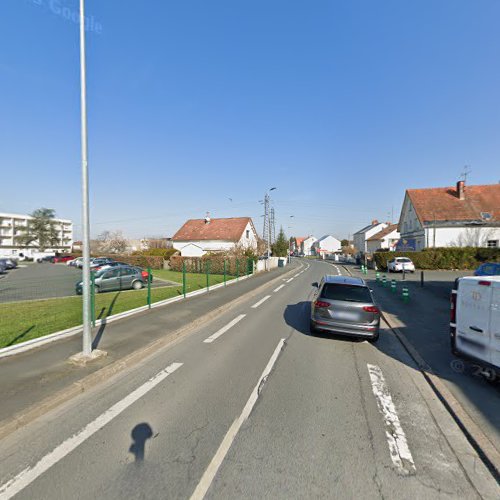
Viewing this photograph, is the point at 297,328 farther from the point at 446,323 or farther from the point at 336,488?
the point at 336,488

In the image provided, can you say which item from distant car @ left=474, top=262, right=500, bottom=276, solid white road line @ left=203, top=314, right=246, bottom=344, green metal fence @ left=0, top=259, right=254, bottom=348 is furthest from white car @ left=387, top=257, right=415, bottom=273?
solid white road line @ left=203, top=314, right=246, bottom=344

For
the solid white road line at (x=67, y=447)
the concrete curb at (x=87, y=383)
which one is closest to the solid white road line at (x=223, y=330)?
the concrete curb at (x=87, y=383)

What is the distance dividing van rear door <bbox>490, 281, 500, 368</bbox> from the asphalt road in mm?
1065

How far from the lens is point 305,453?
2.95m

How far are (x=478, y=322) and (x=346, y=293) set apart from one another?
2544mm

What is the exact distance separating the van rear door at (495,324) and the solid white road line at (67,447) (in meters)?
5.07

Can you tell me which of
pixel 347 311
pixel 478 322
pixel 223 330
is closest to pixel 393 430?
pixel 478 322

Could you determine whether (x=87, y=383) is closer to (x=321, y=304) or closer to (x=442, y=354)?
(x=321, y=304)

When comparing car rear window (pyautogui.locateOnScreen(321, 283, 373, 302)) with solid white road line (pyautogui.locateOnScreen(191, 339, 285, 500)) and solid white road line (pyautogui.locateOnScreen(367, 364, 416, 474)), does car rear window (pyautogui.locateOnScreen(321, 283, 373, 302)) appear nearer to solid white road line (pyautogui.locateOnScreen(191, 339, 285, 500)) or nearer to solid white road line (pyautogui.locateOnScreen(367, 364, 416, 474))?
solid white road line (pyautogui.locateOnScreen(367, 364, 416, 474))

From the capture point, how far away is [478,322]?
4.38 m

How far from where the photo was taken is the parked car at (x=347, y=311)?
6320 mm

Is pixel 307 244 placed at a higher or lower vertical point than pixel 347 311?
higher

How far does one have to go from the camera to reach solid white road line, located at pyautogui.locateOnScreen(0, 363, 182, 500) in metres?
2.48

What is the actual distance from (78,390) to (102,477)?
6.43ft
